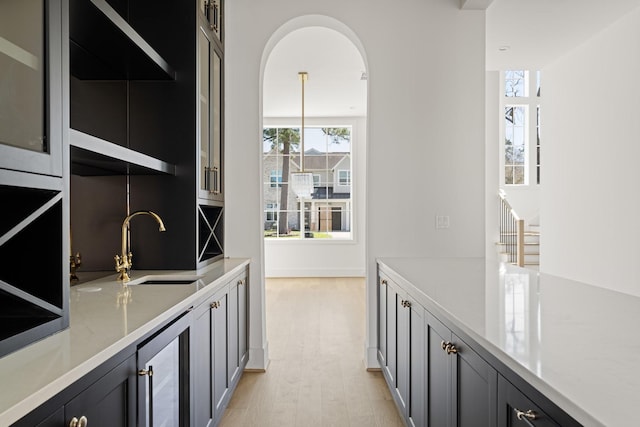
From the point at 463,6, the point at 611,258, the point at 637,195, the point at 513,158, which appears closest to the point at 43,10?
the point at 463,6

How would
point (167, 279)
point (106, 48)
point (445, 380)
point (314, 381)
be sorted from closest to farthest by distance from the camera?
point (445, 380) < point (106, 48) < point (167, 279) < point (314, 381)

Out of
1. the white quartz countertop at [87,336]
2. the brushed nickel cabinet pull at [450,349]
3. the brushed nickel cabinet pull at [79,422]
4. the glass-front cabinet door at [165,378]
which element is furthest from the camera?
the brushed nickel cabinet pull at [450,349]

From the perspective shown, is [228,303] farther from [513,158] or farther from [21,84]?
[513,158]

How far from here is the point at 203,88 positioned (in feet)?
9.68

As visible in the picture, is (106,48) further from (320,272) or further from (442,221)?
(320,272)

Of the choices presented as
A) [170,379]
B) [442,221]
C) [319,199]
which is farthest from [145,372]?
[319,199]

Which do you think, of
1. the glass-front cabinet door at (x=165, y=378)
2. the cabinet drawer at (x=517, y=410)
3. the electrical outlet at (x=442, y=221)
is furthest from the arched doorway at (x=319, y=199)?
the cabinet drawer at (x=517, y=410)

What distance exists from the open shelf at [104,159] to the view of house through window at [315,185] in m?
5.85

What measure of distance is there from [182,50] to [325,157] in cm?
597

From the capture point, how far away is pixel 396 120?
11.7ft

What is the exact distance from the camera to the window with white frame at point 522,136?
382 inches

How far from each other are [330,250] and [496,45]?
4.87 meters

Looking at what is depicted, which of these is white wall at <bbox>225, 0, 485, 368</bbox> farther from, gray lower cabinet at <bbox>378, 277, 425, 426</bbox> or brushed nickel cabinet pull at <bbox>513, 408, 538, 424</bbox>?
brushed nickel cabinet pull at <bbox>513, 408, 538, 424</bbox>

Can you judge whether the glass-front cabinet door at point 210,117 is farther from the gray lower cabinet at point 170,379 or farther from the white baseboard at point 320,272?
the white baseboard at point 320,272
